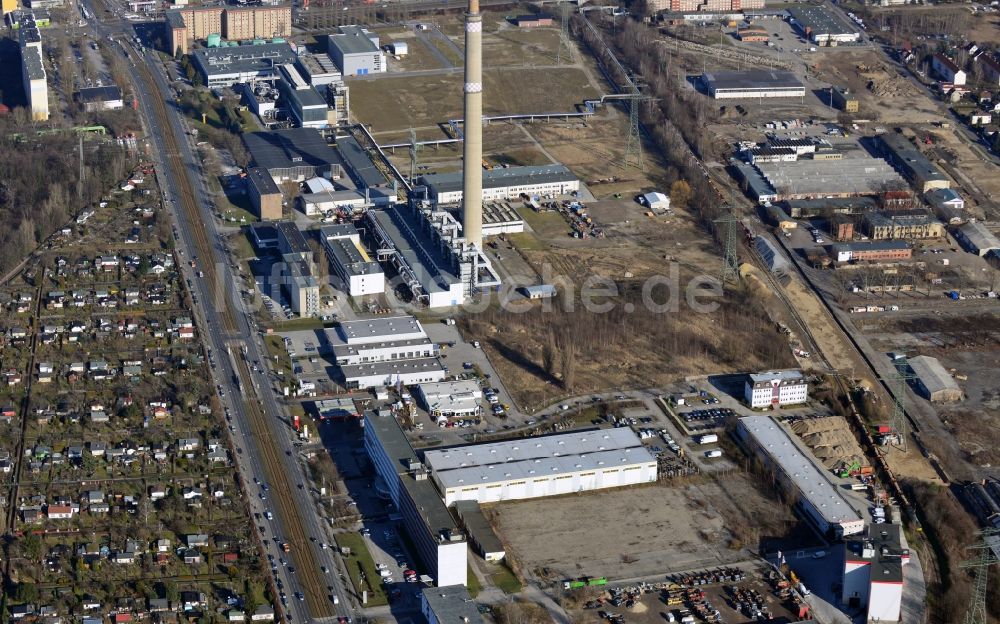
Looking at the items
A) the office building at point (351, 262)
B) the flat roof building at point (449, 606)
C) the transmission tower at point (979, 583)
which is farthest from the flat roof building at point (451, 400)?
the transmission tower at point (979, 583)

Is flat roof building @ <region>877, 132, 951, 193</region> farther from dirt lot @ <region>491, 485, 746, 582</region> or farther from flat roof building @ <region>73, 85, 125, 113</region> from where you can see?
flat roof building @ <region>73, 85, 125, 113</region>

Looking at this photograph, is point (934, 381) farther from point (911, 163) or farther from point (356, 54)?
point (356, 54)

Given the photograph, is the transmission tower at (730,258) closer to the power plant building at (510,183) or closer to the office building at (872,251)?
the office building at (872,251)

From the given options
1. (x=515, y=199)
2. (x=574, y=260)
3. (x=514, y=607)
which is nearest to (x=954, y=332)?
(x=574, y=260)

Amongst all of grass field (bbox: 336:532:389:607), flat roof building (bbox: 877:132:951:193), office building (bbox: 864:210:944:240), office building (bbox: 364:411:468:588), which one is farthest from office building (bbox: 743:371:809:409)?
flat roof building (bbox: 877:132:951:193)

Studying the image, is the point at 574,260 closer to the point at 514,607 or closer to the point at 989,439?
the point at 989,439

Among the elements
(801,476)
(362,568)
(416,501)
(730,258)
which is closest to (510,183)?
(730,258)
